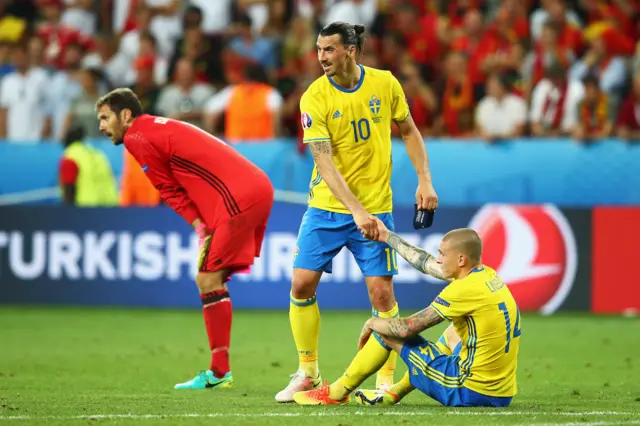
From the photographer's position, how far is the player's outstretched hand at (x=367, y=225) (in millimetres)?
7316

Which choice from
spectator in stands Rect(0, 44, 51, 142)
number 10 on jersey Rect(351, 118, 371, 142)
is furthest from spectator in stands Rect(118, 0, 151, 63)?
number 10 on jersey Rect(351, 118, 371, 142)

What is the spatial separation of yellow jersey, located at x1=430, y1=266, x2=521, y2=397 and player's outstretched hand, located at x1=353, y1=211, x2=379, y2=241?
0.64 meters

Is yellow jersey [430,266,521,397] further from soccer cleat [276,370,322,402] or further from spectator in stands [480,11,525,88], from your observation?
spectator in stands [480,11,525,88]

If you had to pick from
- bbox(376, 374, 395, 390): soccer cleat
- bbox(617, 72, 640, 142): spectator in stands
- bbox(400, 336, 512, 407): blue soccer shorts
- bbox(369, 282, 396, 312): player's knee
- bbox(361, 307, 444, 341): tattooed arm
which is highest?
bbox(617, 72, 640, 142): spectator in stands

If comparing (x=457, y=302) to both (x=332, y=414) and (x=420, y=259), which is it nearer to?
(x=420, y=259)

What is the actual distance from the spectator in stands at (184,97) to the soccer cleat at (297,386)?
30.0 ft

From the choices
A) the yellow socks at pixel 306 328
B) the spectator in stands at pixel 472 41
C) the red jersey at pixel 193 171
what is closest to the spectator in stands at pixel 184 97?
the spectator in stands at pixel 472 41

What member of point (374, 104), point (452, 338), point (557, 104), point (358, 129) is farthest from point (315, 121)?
point (557, 104)

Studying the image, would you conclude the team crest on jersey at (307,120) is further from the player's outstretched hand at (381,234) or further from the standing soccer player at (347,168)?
the player's outstretched hand at (381,234)

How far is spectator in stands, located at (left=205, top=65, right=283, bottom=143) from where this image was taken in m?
16.0

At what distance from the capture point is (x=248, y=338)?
40.3ft

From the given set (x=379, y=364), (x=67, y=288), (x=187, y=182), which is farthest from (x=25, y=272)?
(x=379, y=364)

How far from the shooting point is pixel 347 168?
7754mm

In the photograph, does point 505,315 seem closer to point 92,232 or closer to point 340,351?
point 340,351
